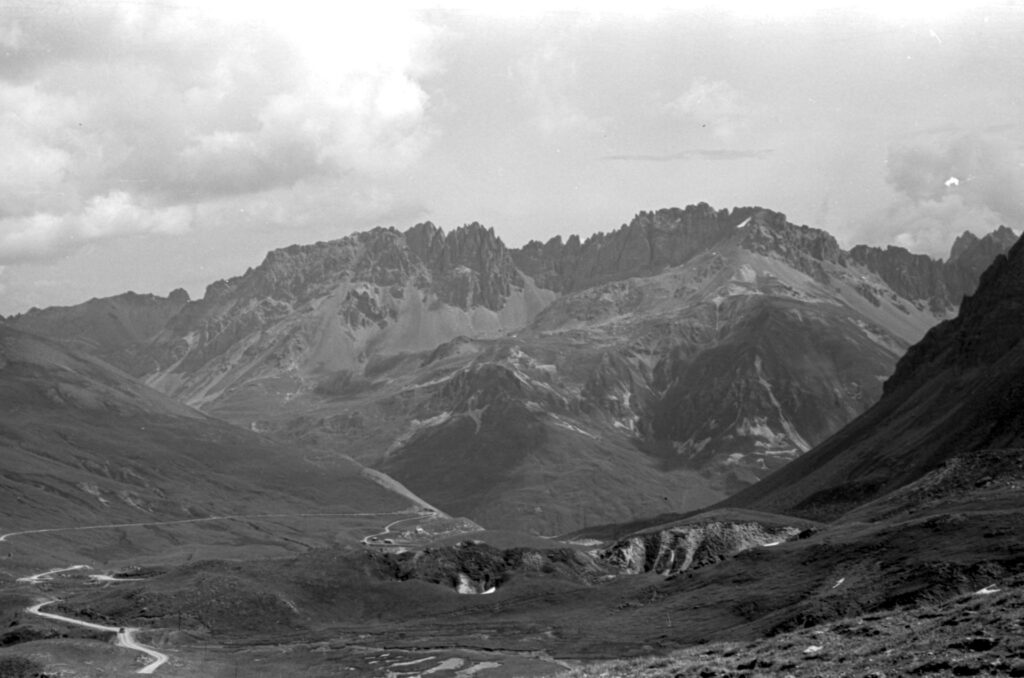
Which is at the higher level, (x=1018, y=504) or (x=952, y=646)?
(x=952, y=646)

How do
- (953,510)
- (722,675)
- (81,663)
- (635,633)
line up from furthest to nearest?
(953,510) → (635,633) → (81,663) → (722,675)

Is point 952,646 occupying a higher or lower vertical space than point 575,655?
higher

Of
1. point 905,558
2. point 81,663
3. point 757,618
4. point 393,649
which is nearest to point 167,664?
point 81,663

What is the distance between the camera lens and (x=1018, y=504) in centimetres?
18075

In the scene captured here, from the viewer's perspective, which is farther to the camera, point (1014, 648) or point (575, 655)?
point (575, 655)

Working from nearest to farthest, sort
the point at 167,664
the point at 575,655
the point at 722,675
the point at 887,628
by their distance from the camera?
the point at 722,675
the point at 887,628
the point at 167,664
the point at 575,655

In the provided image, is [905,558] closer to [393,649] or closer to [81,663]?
[393,649]

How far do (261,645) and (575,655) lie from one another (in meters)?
53.7

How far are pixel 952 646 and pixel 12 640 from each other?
5890 inches

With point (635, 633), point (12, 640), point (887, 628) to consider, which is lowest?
point (635, 633)

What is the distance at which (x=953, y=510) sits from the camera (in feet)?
625

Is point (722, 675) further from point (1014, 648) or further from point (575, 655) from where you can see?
point (575, 655)

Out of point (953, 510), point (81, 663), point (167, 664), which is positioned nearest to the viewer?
point (81, 663)

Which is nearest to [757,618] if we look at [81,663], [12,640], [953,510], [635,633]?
[635,633]
